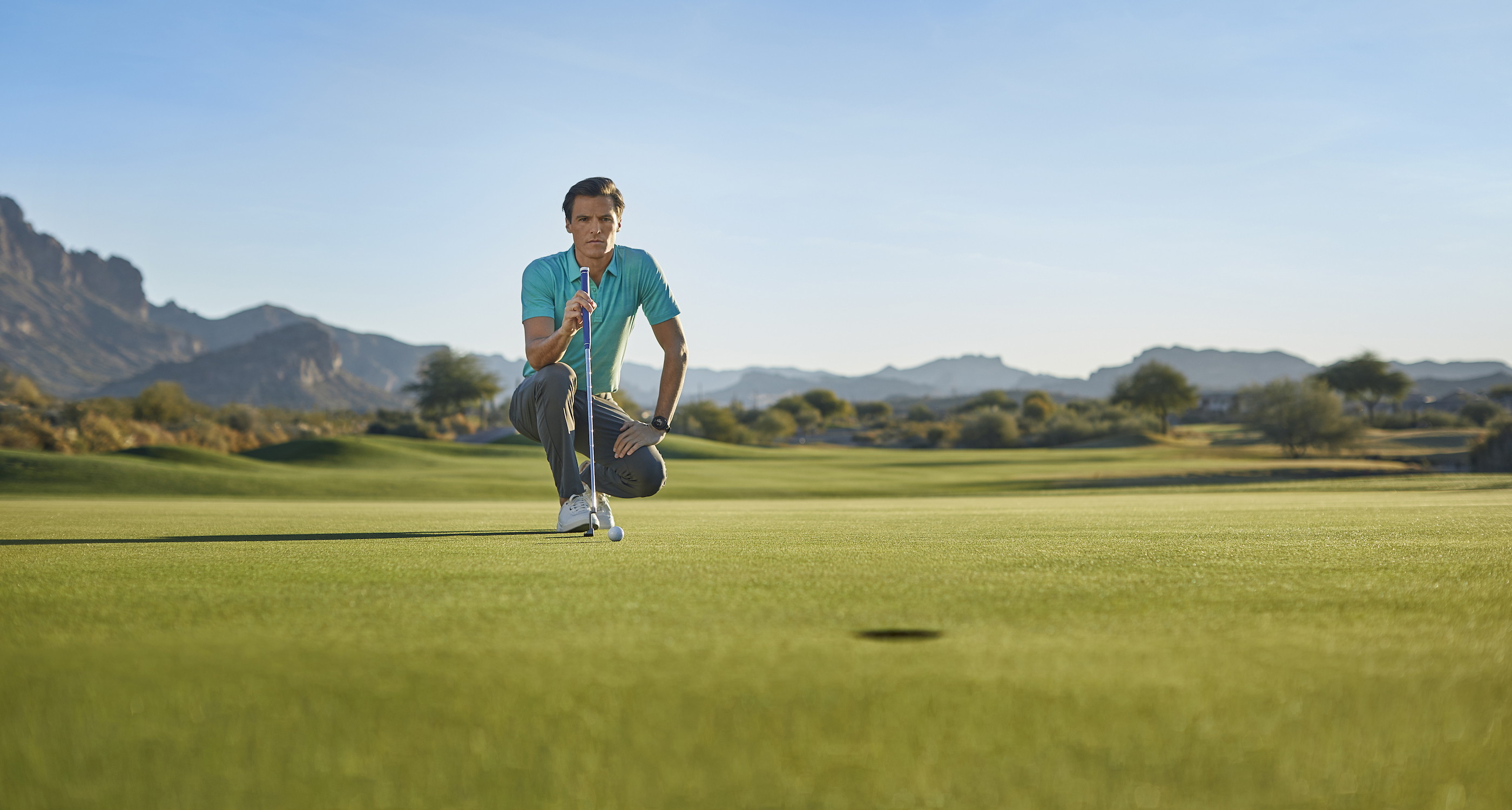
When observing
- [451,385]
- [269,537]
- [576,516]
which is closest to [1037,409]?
[451,385]

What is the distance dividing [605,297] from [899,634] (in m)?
3.71

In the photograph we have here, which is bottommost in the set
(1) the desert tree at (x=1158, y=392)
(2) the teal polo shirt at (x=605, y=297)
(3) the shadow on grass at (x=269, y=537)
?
(3) the shadow on grass at (x=269, y=537)

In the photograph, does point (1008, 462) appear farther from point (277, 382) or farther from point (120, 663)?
point (277, 382)

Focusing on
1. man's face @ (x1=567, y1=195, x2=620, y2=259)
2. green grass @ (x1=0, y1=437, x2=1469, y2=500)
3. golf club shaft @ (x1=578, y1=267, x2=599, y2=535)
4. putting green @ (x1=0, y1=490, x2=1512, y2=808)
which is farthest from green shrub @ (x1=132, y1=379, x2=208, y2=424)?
putting green @ (x1=0, y1=490, x2=1512, y2=808)

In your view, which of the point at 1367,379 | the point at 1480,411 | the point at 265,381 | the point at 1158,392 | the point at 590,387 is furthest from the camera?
the point at 265,381

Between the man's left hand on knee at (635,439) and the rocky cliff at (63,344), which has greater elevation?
the rocky cliff at (63,344)

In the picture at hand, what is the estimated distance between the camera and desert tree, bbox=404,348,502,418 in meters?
72.5

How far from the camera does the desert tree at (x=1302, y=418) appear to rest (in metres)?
45.3

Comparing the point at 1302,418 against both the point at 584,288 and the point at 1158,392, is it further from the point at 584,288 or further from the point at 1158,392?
the point at 584,288

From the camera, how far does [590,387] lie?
17.2 ft

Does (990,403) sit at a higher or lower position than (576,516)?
higher

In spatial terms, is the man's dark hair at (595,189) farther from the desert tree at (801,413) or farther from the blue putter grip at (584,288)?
the desert tree at (801,413)

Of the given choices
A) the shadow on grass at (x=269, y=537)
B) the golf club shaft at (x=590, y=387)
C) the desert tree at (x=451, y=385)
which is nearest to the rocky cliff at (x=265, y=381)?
the desert tree at (x=451, y=385)

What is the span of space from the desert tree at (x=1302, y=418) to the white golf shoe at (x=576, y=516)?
48.5 metres
